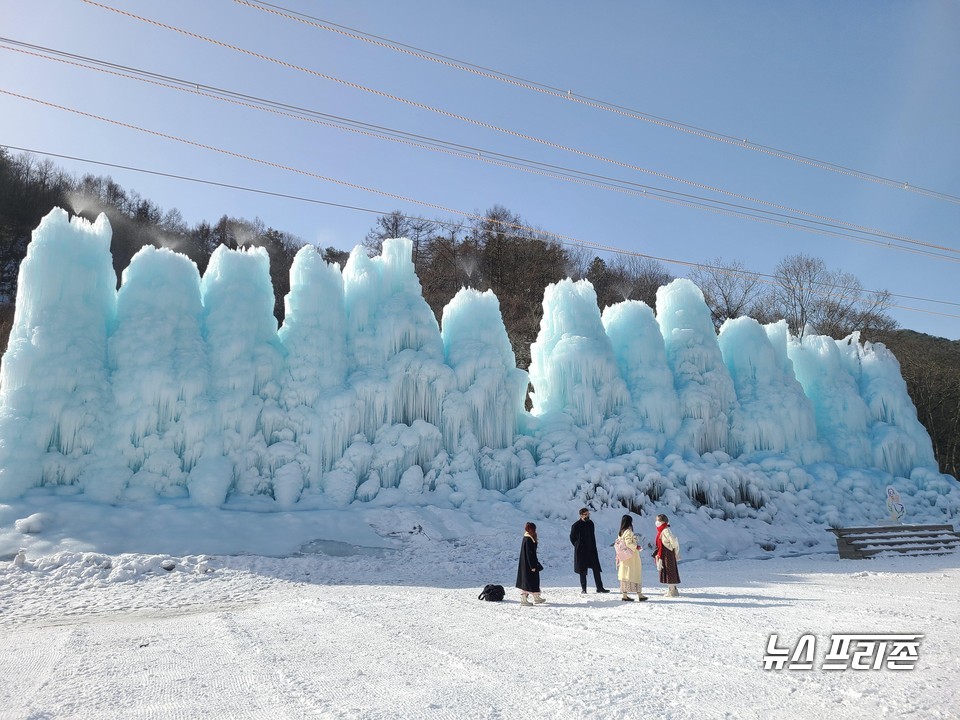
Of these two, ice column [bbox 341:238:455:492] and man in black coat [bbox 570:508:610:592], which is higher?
ice column [bbox 341:238:455:492]

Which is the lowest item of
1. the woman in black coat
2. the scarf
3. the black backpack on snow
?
the black backpack on snow

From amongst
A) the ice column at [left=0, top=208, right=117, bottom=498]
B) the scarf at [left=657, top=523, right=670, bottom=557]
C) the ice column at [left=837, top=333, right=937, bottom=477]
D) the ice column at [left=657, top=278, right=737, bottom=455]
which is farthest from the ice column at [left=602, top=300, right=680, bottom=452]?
the ice column at [left=0, top=208, right=117, bottom=498]

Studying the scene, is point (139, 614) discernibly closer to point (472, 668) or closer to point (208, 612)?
point (208, 612)

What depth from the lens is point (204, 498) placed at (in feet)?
44.7

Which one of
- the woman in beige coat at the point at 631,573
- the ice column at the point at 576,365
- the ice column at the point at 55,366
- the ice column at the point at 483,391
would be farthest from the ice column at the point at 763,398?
the ice column at the point at 55,366

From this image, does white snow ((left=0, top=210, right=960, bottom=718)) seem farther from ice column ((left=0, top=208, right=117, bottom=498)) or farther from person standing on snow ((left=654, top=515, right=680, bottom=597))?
person standing on snow ((left=654, top=515, right=680, bottom=597))

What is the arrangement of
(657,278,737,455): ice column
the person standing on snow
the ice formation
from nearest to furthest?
the person standing on snow < the ice formation < (657,278,737,455): ice column

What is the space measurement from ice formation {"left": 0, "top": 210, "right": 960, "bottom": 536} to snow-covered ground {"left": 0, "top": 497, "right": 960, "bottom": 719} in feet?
4.56

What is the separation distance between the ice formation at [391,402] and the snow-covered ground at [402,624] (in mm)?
1390

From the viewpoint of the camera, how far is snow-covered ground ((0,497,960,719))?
451cm

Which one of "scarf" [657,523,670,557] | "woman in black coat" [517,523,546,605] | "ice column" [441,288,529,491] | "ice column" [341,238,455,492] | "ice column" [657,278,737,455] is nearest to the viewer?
"woman in black coat" [517,523,546,605]

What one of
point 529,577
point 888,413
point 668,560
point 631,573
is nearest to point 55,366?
point 529,577

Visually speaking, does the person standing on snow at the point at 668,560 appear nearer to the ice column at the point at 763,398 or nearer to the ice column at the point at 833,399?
the ice column at the point at 763,398

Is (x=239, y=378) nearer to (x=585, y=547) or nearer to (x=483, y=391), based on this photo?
(x=483, y=391)
